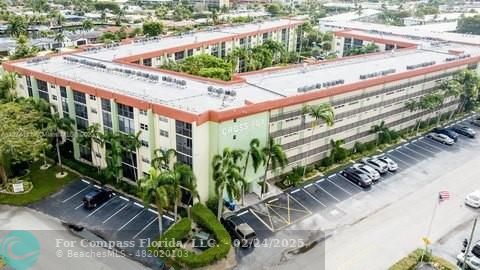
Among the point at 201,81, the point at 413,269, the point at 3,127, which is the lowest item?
the point at 413,269

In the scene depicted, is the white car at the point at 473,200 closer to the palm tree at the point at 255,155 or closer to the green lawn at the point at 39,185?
the palm tree at the point at 255,155

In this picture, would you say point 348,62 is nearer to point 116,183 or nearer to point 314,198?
point 314,198

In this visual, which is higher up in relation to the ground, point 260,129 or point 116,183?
point 260,129

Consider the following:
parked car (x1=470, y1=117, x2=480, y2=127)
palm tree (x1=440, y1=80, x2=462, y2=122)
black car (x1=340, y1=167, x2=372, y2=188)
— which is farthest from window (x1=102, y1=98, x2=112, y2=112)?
parked car (x1=470, y1=117, x2=480, y2=127)

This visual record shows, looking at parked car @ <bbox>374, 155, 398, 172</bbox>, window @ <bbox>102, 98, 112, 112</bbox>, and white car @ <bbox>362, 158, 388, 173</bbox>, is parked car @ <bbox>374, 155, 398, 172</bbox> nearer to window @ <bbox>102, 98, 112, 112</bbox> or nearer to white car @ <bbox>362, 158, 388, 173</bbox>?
white car @ <bbox>362, 158, 388, 173</bbox>

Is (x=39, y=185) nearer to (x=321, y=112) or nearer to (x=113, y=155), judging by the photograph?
(x=113, y=155)

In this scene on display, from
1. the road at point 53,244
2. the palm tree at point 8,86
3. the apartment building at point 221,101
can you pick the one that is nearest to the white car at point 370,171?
the apartment building at point 221,101

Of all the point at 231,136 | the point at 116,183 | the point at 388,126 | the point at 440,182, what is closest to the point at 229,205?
the point at 231,136
